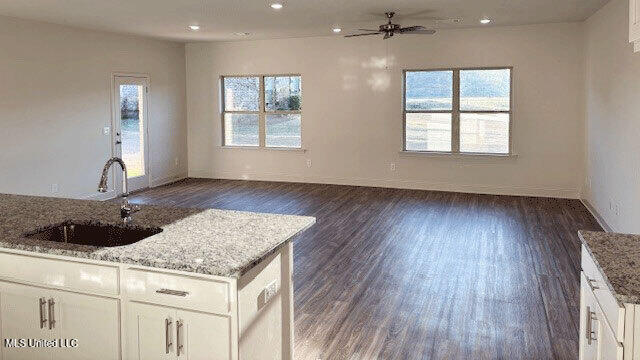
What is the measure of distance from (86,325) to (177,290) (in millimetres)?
505

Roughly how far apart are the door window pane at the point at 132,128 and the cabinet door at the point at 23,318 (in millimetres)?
6455

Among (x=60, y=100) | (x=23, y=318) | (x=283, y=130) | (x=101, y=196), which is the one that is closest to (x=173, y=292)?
(x=23, y=318)

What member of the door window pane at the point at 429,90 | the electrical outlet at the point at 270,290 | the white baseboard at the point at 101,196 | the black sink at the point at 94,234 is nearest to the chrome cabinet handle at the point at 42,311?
the black sink at the point at 94,234

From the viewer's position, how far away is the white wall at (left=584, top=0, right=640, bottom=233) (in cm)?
505

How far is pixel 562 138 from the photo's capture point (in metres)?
8.07

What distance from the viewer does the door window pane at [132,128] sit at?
8641 millimetres

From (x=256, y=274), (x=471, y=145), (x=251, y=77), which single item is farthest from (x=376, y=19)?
(x=256, y=274)

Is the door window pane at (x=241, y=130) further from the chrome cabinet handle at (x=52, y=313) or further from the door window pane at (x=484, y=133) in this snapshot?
the chrome cabinet handle at (x=52, y=313)

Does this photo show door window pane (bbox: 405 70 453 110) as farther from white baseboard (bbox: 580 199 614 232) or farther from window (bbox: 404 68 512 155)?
white baseboard (bbox: 580 199 614 232)

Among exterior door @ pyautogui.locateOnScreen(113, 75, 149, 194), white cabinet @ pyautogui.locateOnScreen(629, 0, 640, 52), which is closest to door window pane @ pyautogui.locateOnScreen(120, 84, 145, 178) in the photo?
exterior door @ pyautogui.locateOnScreen(113, 75, 149, 194)

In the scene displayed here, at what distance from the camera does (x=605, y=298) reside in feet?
6.17

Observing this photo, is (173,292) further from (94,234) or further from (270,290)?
(94,234)

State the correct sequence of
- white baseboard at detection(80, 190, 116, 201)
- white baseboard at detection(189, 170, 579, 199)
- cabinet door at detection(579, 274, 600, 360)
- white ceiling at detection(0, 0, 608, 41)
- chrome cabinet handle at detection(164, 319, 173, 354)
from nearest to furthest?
cabinet door at detection(579, 274, 600, 360) < chrome cabinet handle at detection(164, 319, 173, 354) < white ceiling at detection(0, 0, 608, 41) < white baseboard at detection(80, 190, 116, 201) < white baseboard at detection(189, 170, 579, 199)

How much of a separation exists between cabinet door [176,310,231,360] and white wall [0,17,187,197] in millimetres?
5531
